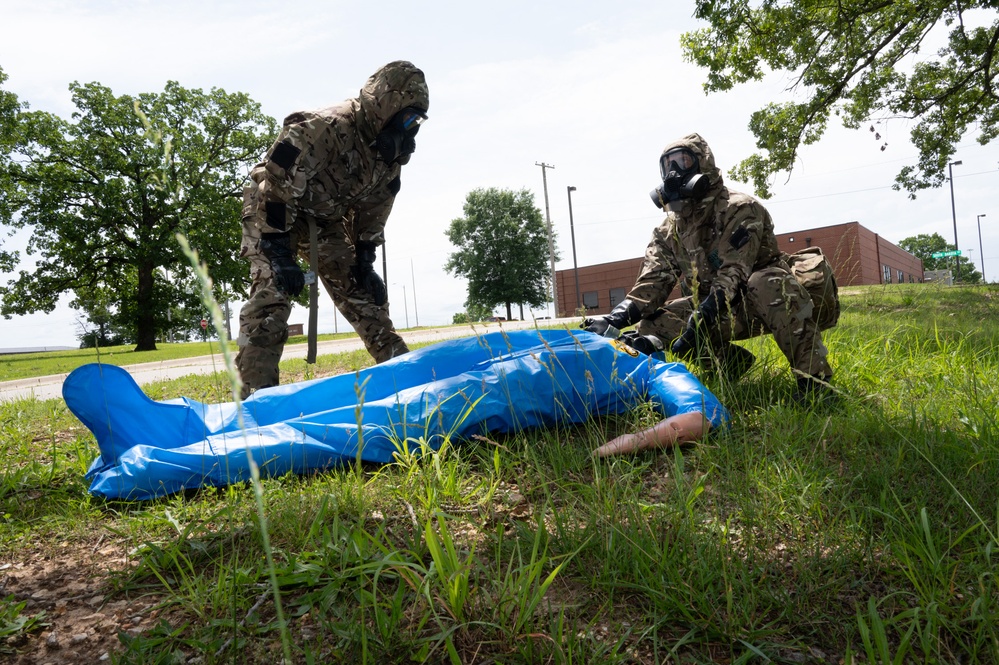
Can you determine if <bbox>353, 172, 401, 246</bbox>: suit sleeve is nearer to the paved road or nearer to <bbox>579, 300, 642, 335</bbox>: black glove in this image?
the paved road

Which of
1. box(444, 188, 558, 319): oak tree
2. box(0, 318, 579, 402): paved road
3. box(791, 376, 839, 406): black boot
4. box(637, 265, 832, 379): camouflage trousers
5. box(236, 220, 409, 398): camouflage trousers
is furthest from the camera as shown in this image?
box(444, 188, 558, 319): oak tree

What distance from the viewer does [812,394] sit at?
2629 mm

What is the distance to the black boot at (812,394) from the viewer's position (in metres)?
2.60

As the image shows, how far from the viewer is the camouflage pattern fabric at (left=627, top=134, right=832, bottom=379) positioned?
2.90 metres

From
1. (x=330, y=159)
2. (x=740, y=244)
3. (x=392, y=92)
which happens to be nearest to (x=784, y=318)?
(x=740, y=244)

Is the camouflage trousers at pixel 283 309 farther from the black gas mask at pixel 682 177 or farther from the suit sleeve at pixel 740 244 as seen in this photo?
the suit sleeve at pixel 740 244

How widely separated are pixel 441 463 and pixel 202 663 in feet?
3.25

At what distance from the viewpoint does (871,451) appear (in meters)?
2.09

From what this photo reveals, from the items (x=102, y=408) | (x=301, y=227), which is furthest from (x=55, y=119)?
(x=102, y=408)

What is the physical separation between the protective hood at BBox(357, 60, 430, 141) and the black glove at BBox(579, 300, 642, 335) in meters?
1.78

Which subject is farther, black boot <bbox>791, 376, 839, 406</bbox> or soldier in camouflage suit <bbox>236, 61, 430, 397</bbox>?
soldier in camouflage suit <bbox>236, 61, 430, 397</bbox>

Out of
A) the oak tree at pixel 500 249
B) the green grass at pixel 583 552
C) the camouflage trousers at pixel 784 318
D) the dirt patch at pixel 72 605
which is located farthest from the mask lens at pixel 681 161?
the oak tree at pixel 500 249

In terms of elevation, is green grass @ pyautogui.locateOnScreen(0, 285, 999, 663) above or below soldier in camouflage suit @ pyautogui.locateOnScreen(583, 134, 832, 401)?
below

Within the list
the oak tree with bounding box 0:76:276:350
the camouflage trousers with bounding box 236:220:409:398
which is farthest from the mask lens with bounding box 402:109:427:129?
the oak tree with bounding box 0:76:276:350
